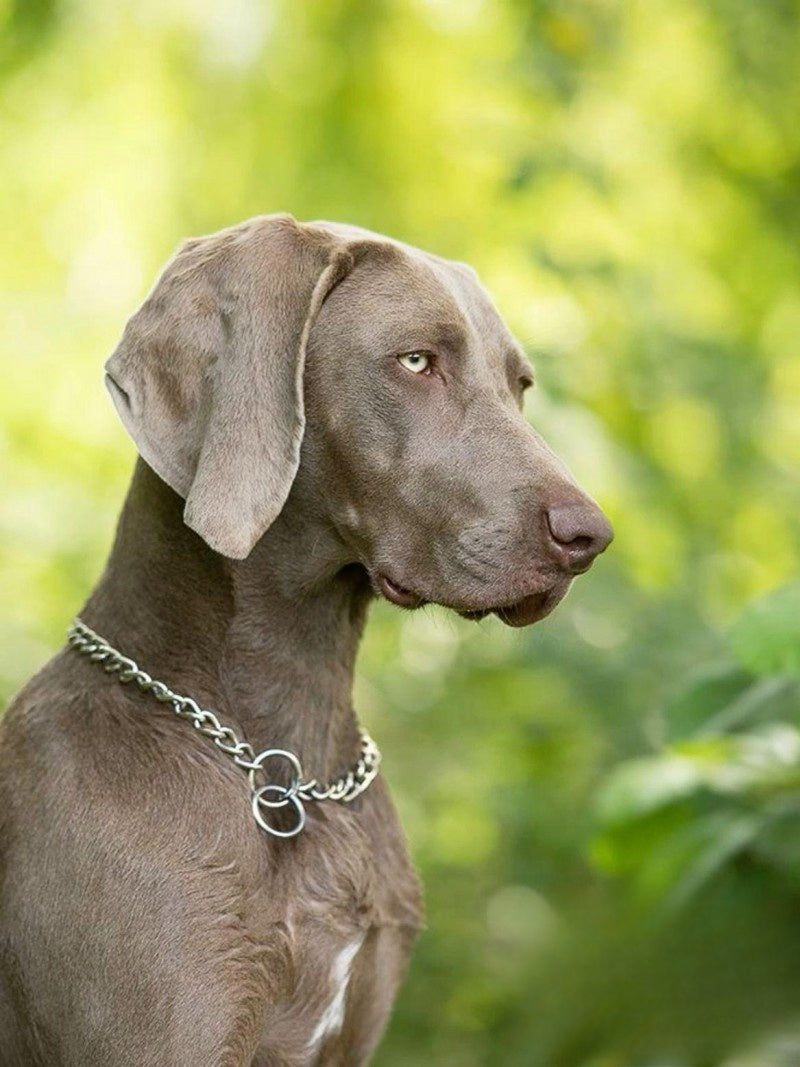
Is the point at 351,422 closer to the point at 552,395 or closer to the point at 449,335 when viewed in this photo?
the point at 449,335

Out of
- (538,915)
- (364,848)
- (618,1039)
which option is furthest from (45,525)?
(364,848)

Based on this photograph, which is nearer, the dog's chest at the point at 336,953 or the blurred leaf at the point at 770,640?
the dog's chest at the point at 336,953

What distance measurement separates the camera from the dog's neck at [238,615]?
Answer: 2625 mm

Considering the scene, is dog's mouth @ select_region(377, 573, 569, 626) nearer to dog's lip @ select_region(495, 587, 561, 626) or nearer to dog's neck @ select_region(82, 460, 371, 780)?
dog's lip @ select_region(495, 587, 561, 626)

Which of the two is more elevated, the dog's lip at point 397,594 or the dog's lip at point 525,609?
the dog's lip at point 525,609

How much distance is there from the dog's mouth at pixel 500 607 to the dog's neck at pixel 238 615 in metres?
0.11

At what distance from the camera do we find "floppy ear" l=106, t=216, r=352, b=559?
2.47 metres

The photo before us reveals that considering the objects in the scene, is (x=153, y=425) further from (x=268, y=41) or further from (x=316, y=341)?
(x=268, y=41)

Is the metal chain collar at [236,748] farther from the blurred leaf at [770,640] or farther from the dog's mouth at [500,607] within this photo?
the blurred leaf at [770,640]

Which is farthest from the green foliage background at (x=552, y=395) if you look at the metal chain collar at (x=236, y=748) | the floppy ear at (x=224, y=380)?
the floppy ear at (x=224, y=380)

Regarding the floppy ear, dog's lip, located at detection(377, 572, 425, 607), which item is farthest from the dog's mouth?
the floppy ear

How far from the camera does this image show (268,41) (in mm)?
6848

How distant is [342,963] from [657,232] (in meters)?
4.39

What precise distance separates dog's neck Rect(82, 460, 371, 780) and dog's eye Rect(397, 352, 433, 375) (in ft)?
0.95
